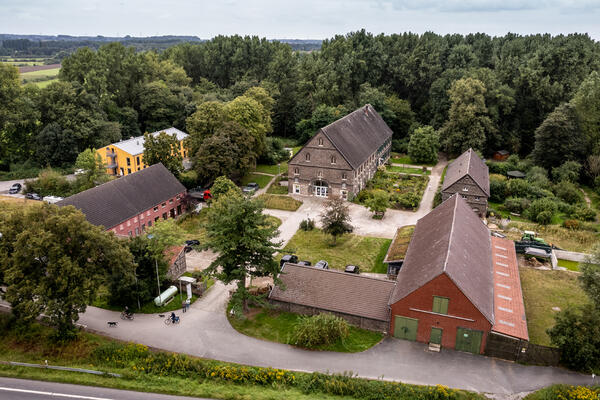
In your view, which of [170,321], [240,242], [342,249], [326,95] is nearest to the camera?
[240,242]

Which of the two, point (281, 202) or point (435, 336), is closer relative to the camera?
point (435, 336)

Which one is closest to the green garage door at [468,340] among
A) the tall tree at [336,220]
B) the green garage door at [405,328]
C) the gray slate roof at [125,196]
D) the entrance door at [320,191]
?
the green garage door at [405,328]

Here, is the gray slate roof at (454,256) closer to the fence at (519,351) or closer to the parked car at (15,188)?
the fence at (519,351)

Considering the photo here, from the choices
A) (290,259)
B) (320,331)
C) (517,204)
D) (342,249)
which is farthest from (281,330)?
(517,204)

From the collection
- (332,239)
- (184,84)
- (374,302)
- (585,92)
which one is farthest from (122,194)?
(585,92)

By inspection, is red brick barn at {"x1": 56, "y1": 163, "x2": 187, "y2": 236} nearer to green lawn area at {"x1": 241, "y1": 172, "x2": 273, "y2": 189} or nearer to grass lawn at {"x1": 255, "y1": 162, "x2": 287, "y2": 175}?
green lawn area at {"x1": 241, "y1": 172, "x2": 273, "y2": 189}

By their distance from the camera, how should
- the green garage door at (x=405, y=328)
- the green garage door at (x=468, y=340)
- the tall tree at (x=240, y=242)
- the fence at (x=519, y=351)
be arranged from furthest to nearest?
1. the tall tree at (x=240, y=242)
2. the green garage door at (x=405, y=328)
3. the green garage door at (x=468, y=340)
4. the fence at (x=519, y=351)

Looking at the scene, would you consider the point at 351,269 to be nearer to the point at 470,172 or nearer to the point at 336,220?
the point at 336,220
